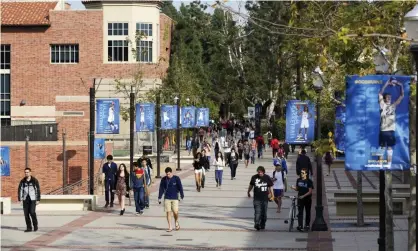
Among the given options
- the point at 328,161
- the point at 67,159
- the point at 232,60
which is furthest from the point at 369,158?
the point at 232,60

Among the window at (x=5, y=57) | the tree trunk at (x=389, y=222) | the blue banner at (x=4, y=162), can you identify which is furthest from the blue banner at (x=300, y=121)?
the window at (x=5, y=57)

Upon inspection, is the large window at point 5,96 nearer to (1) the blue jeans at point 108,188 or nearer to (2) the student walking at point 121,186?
(1) the blue jeans at point 108,188

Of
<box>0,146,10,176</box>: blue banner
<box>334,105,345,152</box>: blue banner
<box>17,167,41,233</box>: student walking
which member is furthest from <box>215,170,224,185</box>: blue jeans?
<box>17,167,41,233</box>: student walking

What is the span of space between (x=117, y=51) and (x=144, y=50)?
3.82 meters

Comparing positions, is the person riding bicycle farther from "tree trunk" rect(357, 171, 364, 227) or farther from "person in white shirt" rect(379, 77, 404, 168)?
"person in white shirt" rect(379, 77, 404, 168)

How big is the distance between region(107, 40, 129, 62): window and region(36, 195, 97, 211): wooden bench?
150 ft

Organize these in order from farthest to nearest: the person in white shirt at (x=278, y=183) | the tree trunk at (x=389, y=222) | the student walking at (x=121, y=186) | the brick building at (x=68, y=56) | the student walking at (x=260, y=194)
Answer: the brick building at (x=68, y=56), the student walking at (x=121, y=186), the person in white shirt at (x=278, y=183), the student walking at (x=260, y=194), the tree trunk at (x=389, y=222)

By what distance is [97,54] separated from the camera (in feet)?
250

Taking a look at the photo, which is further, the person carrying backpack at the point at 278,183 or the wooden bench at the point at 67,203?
the wooden bench at the point at 67,203

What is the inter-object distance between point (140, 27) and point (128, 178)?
4697cm

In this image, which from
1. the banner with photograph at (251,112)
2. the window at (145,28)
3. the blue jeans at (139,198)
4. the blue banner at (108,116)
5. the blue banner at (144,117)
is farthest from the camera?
the banner with photograph at (251,112)

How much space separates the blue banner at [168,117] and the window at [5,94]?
2920cm

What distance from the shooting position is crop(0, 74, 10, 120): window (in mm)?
77375

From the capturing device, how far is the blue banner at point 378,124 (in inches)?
510
